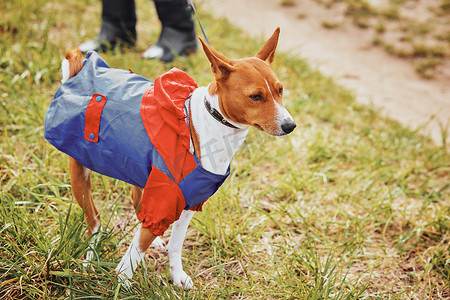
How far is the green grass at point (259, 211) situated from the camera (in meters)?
1.82

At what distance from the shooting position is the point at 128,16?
3.86 meters

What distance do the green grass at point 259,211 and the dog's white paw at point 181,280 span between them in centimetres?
5

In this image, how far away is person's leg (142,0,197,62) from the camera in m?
3.74

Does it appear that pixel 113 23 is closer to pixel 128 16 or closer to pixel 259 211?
pixel 128 16

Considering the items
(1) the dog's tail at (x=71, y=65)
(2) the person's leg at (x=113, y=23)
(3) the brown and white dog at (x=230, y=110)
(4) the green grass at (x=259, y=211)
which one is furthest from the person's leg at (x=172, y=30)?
(3) the brown and white dog at (x=230, y=110)

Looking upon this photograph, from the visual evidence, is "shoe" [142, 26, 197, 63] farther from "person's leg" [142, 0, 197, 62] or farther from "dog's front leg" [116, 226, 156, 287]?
"dog's front leg" [116, 226, 156, 287]

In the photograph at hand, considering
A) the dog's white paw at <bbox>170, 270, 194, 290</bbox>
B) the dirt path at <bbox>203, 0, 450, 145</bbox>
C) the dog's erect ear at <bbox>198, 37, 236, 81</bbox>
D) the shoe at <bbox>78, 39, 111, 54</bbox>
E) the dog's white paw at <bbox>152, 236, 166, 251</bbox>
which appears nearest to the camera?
the dog's erect ear at <bbox>198, 37, 236, 81</bbox>

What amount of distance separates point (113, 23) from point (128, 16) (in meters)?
0.19

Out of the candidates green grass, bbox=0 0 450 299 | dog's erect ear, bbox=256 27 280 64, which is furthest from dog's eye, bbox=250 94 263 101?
green grass, bbox=0 0 450 299

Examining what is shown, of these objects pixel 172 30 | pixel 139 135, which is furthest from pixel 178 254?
pixel 172 30

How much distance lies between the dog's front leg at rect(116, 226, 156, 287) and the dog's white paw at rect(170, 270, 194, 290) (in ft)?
0.87

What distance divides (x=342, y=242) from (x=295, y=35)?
4.38 m

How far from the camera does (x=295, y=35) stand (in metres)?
5.88

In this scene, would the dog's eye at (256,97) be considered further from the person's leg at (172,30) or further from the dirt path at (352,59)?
the dirt path at (352,59)
